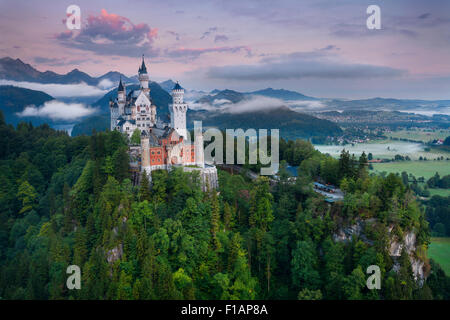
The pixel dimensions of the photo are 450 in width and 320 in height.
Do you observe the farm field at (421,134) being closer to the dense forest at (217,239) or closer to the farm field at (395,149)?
the farm field at (395,149)

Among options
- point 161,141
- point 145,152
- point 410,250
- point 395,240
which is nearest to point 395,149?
point 410,250

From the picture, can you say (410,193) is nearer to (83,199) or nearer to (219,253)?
(219,253)

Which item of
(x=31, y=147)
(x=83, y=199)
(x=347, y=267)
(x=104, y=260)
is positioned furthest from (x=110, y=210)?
(x=31, y=147)

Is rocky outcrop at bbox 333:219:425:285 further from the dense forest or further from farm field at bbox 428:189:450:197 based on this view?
farm field at bbox 428:189:450:197

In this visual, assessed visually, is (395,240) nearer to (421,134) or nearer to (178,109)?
(178,109)

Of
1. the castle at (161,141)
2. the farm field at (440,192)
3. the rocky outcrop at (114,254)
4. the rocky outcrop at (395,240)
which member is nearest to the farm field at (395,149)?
the farm field at (440,192)

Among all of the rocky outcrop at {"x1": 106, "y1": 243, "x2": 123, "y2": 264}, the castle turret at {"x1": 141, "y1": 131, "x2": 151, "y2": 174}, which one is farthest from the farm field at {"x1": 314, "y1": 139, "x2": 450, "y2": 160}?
the rocky outcrop at {"x1": 106, "y1": 243, "x2": 123, "y2": 264}

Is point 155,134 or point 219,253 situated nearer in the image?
point 219,253
